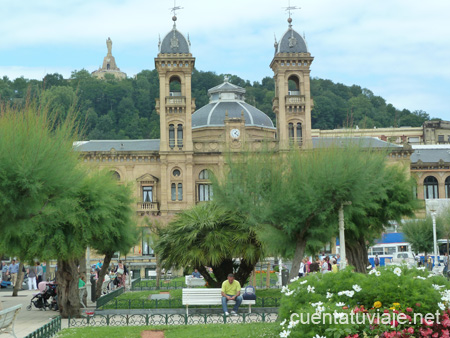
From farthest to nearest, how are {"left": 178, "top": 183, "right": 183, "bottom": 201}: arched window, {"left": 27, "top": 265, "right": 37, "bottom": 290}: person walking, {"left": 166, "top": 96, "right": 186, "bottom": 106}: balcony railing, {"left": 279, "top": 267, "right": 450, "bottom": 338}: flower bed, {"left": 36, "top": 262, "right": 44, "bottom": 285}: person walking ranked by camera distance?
{"left": 166, "top": 96, "right": 186, "bottom": 106}: balcony railing
{"left": 178, "top": 183, "right": 183, "bottom": 201}: arched window
{"left": 36, "top": 262, "right": 44, "bottom": 285}: person walking
{"left": 27, "top": 265, "right": 37, "bottom": 290}: person walking
{"left": 279, "top": 267, "right": 450, "bottom": 338}: flower bed

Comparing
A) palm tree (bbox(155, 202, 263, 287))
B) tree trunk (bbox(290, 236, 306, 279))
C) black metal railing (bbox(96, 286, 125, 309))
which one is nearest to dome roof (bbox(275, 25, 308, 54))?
black metal railing (bbox(96, 286, 125, 309))

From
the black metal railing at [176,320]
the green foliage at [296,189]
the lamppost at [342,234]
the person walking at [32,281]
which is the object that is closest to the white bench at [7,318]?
the black metal railing at [176,320]

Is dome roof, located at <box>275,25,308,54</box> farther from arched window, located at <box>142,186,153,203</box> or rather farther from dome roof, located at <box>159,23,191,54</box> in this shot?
arched window, located at <box>142,186,153,203</box>

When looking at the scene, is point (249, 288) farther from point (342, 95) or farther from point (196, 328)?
point (342, 95)

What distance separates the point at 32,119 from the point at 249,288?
29.2 ft

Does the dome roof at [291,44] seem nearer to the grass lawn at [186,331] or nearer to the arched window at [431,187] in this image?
the arched window at [431,187]

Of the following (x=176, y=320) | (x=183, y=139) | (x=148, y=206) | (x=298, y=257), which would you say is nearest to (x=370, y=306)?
(x=176, y=320)

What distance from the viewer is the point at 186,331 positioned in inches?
688

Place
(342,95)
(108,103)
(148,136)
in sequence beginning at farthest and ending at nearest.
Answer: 1. (342,95)
2. (108,103)
3. (148,136)

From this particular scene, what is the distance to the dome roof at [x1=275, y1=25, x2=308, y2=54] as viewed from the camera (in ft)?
228

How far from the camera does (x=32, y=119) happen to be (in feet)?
57.9

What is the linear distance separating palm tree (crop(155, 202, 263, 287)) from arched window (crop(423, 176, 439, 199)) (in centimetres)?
5691

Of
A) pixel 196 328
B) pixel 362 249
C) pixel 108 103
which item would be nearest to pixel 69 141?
pixel 196 328

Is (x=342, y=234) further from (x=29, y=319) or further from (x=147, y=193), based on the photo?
→ (x=147, y=193)
